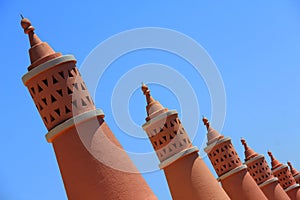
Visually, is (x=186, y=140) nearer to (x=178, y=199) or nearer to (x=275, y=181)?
(x=178, y=199)

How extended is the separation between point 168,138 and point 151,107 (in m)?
1.02

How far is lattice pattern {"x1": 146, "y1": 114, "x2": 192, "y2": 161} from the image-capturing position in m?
11.7

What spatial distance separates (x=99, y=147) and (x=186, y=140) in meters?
4.81

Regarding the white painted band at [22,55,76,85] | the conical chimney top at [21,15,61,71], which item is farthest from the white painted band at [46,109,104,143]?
the conical chimney top at [21,15,61,71]

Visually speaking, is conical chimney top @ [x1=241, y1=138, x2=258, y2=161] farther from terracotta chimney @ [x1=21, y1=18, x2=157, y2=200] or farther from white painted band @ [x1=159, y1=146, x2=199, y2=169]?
terracotta chimney @ [x1=21, y1=18, x2=157, y2=200]

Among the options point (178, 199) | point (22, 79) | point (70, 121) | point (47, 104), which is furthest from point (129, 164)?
point (178, 199)

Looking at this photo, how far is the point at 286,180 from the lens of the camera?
22.9 meters

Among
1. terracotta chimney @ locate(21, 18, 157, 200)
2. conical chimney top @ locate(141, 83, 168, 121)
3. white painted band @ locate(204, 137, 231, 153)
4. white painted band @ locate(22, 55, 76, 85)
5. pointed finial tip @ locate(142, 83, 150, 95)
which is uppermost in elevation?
pointed finial tip @ locate(142, 83, 150, 95)

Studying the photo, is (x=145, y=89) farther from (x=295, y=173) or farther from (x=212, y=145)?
(x=295, y=173)

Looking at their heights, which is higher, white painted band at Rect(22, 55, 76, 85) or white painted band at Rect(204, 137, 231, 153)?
white painted band at Rect(22, 55, 76, 85)

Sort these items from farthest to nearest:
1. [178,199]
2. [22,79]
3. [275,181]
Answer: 1. [275,181]
2. [178,199]
3. [22,79]

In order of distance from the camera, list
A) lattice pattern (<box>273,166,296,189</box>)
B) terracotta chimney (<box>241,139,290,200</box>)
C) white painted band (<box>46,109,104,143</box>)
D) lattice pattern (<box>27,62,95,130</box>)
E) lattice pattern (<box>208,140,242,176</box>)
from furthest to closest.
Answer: lattice pattern (<box>273,166,296,189</box>) < terracotta chimney (<box>241,139,290,200</box>) < lattice pattern (<box>208,140,242,176</box>) < lattice pattern (<box>27,62,95,130</box>) < white painted band (<box>46,109,104,143</box>)

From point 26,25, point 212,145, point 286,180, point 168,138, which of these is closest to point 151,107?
point 168,138

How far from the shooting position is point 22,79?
7.86 meters
